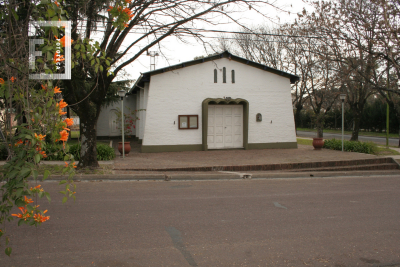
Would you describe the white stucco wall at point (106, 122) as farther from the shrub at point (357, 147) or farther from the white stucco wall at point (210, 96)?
the shrub at point (357, 147)

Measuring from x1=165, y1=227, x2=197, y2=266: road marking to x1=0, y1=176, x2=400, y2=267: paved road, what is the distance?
0.04ft

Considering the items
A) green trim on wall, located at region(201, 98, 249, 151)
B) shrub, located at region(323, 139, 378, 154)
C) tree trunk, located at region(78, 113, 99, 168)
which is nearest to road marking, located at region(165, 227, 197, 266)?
tree trunk, located at region(78, 113, 99, 168)

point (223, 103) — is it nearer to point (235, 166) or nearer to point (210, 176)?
point (235, 166)

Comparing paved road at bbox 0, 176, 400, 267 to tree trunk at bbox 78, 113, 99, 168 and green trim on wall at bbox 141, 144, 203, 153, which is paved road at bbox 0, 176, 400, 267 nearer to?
tree trunk at bbox 78, 113, 99, 168

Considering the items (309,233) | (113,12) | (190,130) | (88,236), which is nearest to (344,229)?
(309,233)

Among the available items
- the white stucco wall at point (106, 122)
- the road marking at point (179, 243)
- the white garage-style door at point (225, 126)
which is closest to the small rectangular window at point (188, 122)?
the white garage-style door at point (225, 126)

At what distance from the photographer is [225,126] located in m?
18.8

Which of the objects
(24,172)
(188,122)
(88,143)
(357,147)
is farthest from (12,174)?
(357,147)

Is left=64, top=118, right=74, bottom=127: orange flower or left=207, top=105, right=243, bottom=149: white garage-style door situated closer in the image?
left=64, top=118, right=74, bottom=127: orange flower

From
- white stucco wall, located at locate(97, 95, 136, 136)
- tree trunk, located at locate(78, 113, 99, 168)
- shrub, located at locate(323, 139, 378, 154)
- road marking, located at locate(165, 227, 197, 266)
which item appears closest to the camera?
road marking, located at locate(165, 227, 197, 266)

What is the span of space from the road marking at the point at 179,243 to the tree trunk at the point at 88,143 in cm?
673

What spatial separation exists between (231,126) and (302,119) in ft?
140

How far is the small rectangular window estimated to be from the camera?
17.6m

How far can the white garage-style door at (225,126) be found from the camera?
60.8ft
